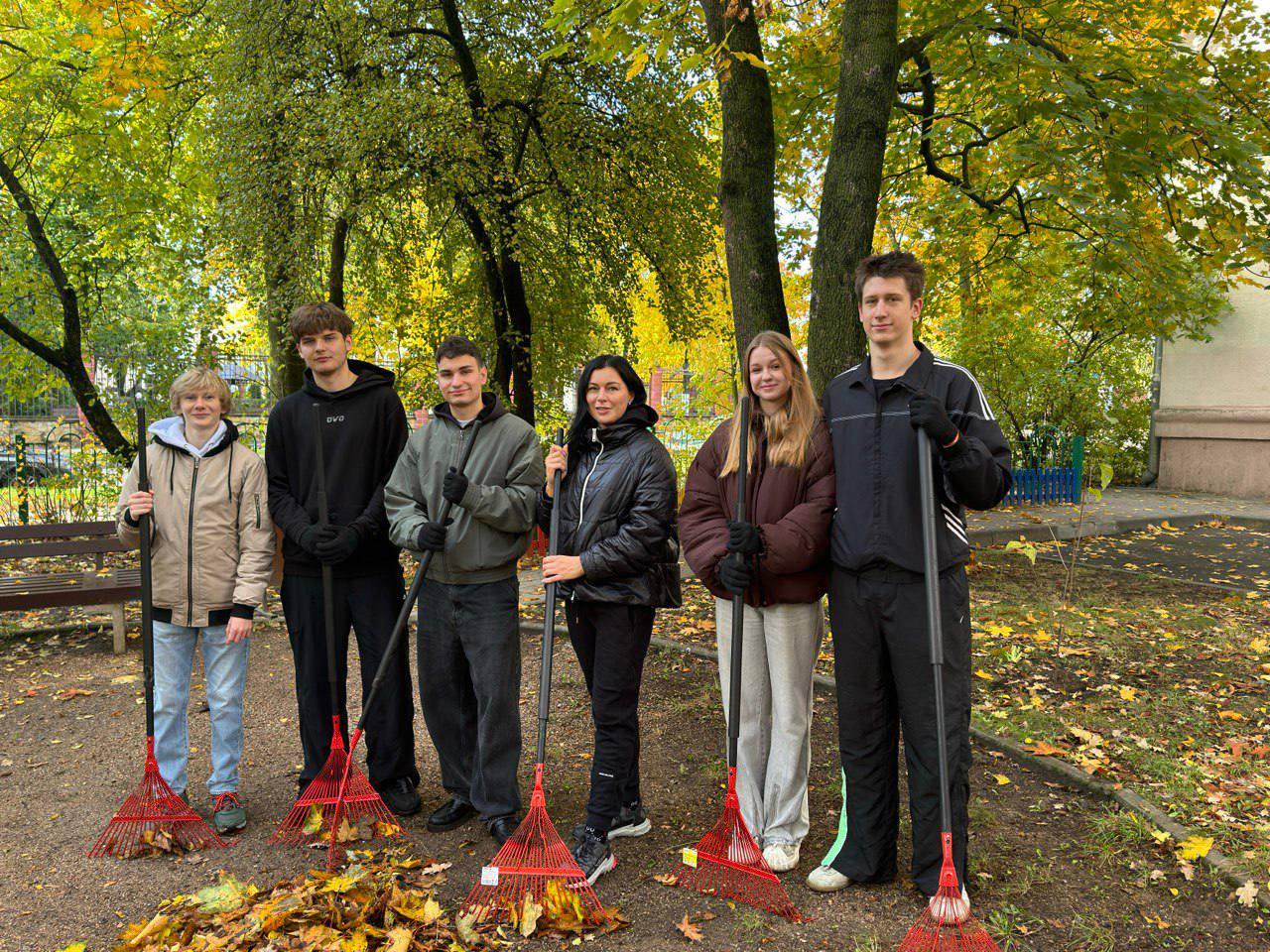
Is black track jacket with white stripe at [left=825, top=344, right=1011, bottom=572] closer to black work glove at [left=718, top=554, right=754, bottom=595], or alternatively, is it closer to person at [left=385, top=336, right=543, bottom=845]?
black work glove at [left=718, top=554, right=754, bottom=595]

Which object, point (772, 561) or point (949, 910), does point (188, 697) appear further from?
point (949, 910)

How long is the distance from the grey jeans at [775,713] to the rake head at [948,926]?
68 cm

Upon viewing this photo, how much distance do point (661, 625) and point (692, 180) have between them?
229 inches

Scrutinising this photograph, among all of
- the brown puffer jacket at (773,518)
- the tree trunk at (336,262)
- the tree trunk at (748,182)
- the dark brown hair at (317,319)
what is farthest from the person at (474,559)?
the tree trunk at (336,262)

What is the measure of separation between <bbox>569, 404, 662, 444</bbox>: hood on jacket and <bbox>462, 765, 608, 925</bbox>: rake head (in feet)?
4.59

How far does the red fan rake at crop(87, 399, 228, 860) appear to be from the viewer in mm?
3754

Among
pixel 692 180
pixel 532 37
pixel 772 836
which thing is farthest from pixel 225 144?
pixel 772 836

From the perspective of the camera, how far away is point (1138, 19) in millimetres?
9469

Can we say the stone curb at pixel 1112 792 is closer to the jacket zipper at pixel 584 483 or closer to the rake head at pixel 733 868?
the rake head at pixel 733 868

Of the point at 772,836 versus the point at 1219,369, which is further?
the point at 1219,369

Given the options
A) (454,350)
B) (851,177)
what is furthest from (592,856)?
(851,177)

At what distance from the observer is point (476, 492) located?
368 centimetres

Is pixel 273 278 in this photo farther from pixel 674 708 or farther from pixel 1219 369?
pixel 1219 369

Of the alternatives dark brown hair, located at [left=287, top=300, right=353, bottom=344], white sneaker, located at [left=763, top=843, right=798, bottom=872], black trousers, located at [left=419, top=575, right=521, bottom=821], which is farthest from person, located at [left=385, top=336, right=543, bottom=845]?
white sneaker, located at [left=763, top=843, right=798, bottom=872]
